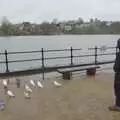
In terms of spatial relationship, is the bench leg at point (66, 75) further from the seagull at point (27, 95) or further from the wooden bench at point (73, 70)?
the seagull at point (27, 95)

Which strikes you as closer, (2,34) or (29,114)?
(29,114)

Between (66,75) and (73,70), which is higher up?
(73,70)

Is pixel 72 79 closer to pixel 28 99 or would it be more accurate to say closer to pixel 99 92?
pixel 99 92

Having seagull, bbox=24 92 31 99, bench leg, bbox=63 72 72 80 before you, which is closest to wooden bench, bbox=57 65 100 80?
bench leg, bbox=63 72 72 80

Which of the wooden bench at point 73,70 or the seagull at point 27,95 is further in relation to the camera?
the wooden bench at point 73,70

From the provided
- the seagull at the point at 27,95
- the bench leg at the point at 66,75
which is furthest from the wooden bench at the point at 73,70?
the seagull at the point at 27,95

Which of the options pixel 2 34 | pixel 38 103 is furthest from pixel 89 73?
pixel 2 34

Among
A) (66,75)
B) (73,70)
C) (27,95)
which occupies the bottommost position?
(27,95)

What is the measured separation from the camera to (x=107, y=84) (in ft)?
26.6

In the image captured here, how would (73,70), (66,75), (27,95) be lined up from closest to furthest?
1. (27,95)
2. (66,75)
3. (73,70)

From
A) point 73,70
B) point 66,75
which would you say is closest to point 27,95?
point 66,75

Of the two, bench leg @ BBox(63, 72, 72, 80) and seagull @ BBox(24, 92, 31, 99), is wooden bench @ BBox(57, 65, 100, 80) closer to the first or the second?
bench leg @ BBox(63, 72, 72, 80)

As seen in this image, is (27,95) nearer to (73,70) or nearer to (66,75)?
(66,75)

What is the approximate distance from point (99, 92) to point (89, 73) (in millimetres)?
2349
